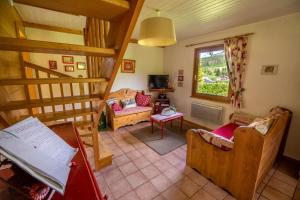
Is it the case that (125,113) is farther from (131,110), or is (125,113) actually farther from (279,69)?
(279,69)

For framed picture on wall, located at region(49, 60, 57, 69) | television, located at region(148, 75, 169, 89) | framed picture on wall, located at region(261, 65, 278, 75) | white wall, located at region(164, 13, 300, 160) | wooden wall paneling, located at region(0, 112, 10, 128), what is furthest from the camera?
television, located at region(148, 75, 169, 89)

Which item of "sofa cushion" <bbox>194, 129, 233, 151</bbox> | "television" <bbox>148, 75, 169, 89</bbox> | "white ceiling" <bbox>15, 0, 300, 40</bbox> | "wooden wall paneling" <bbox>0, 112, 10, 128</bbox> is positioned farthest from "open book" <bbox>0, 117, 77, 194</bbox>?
"television" <bbox>148, 75, 169, 89</bbox>

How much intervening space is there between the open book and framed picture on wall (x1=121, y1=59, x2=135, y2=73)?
137 inches

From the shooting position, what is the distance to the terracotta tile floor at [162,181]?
1798 mm

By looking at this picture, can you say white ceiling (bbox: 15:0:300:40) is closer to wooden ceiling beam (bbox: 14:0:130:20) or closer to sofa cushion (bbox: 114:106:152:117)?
wooden ceiling beam (bbox: 14:0:130:20)

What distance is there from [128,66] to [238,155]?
3526 millimetres

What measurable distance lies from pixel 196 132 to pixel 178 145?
0.98 m

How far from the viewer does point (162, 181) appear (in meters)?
2.02

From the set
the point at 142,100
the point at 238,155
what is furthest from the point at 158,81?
the point at 238,155

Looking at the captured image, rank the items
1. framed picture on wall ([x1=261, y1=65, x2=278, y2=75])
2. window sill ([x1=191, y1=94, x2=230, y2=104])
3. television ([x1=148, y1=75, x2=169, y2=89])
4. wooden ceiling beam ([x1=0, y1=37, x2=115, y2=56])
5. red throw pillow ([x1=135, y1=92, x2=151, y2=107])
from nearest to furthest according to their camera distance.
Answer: wooden ceiling beam ([x1=0, y1=37, x2=115, y2=56]), framed picture on wall ([x1=261, y1=65, x2=278, y2=75]), window sill ([x1=191, y1=94, x2=230, y2=104]), red throw pillow ([x1=135, y1=92, x2=151, y2=107]), television ([x1=148, y1=75, x2=169, y2=89])

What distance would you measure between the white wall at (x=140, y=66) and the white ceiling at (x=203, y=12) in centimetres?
159

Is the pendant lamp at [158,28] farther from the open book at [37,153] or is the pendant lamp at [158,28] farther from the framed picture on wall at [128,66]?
the framed picture on wall at [128,66]

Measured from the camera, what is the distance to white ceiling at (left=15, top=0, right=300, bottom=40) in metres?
2.02

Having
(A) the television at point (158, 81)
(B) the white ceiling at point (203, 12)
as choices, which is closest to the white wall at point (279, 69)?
(B) the white ceiling at point (203, 12)
